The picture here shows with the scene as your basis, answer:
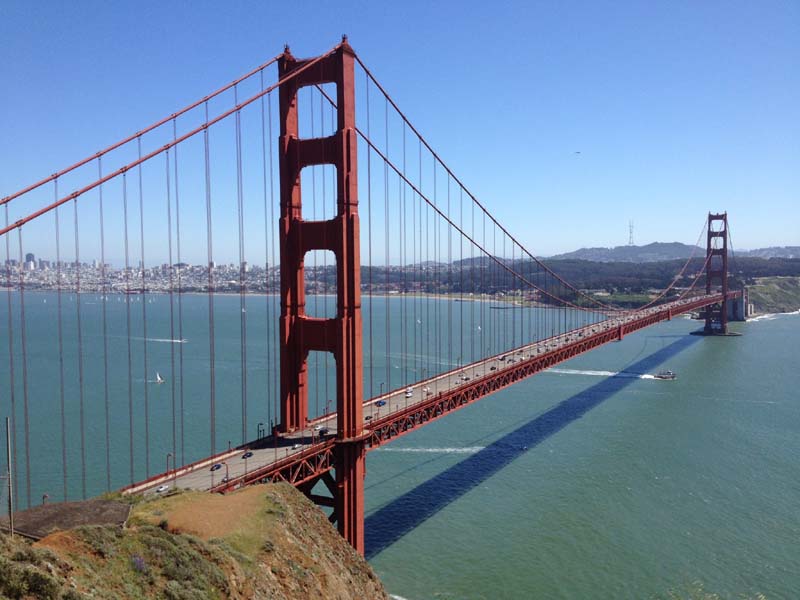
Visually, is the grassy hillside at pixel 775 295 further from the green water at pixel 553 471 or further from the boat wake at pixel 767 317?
the green water at pixel 553 471

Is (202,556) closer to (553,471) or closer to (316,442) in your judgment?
(316,442)

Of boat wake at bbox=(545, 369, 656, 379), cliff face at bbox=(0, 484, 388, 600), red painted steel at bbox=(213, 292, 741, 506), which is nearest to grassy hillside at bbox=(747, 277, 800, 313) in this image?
boat wake at bbox=(545, 369, 656, 379)

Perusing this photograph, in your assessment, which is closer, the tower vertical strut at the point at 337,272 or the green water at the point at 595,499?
the tower vertical strut at the point at 337,272

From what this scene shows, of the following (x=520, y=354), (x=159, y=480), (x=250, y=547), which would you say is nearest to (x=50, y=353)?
(x=520, y=354)

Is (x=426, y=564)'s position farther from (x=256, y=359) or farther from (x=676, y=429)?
(x=256, y=359)

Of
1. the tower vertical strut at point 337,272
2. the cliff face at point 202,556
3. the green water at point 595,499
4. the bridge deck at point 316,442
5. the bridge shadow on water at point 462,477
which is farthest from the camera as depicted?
the bridge shadow on water at point 462,477

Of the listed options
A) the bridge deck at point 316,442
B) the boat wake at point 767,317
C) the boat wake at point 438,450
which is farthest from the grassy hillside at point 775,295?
the bridge deck at point 316,442

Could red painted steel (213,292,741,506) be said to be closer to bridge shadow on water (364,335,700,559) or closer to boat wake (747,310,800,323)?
bridge shadow on water (364,335,700,559)
